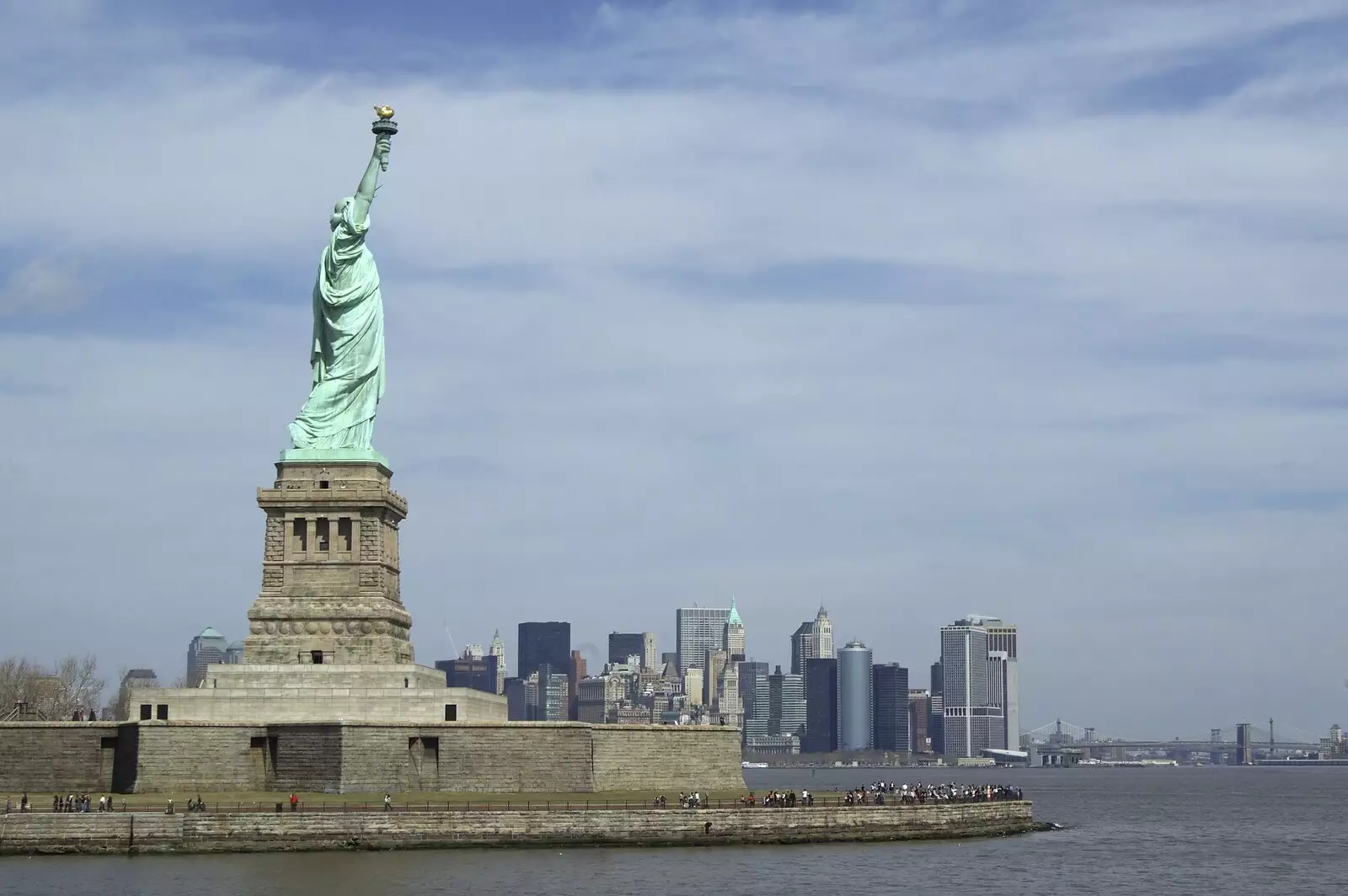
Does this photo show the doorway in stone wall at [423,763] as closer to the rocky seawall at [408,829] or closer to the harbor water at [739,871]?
the rocky seawall at [408,829]

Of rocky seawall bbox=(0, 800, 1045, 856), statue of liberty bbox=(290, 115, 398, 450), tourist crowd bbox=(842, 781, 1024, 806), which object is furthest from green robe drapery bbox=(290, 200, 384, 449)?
tourist crowd bbox=(842, 781, 1024, 806)

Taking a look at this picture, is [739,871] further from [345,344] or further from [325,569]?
[345,344]

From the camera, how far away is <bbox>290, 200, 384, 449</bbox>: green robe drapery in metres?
71.1

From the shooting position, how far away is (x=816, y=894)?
2096 inches

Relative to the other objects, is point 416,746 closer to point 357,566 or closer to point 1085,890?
point 357,566

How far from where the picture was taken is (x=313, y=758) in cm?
6338

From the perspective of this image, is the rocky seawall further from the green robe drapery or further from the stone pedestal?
the green robe drapery

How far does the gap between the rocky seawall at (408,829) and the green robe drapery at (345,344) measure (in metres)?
16.8

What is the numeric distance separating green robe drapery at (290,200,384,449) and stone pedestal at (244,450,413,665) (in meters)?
1.53

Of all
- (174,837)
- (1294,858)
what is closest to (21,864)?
(174,837)

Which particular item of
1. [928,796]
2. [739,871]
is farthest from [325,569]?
[928,796]

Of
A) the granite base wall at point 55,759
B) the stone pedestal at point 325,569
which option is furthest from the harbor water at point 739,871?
the stone pedestal at point 325,569

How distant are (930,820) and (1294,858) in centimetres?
1591

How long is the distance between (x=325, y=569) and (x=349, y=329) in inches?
357
